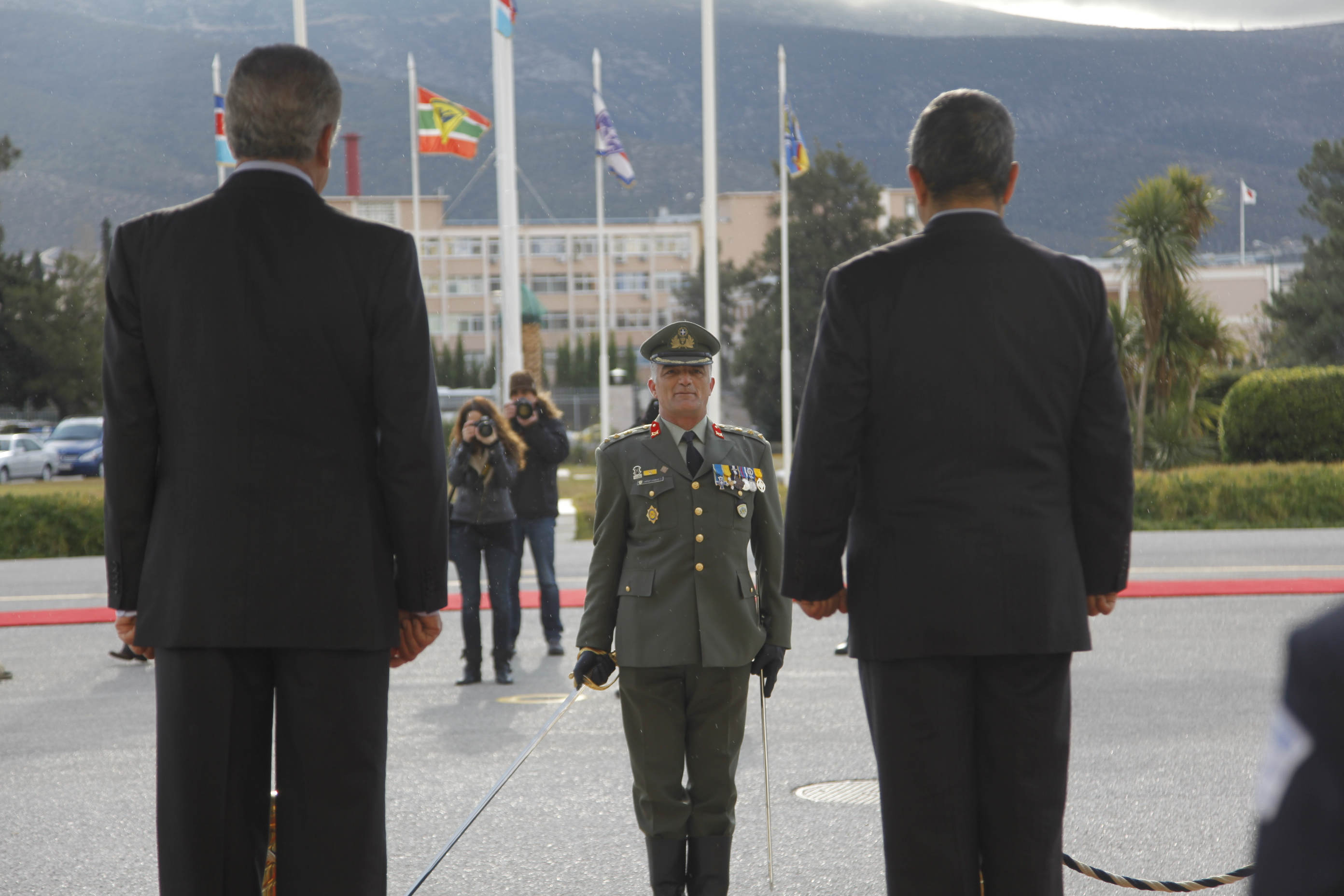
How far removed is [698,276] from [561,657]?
84893 mm

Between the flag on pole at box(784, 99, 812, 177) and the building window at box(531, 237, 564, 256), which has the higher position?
the building window at box(531, 237, 564, 256)

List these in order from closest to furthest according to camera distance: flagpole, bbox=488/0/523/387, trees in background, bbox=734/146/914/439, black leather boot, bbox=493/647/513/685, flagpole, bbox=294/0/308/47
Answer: black leather boot, bbox=493/647/513/685 → flagpole, bbox=294/0/308/47 → flagpole, bbox=488/0/523/387 → trees in background, bbox=734/146/914/439

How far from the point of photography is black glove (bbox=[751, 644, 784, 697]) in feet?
14.2

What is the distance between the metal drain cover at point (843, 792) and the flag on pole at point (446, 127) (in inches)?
654

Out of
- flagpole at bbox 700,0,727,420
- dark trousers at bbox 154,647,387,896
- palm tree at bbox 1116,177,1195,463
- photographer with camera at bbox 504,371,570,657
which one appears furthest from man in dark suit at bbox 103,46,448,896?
palm tree at bbox 1116,177,1195,463

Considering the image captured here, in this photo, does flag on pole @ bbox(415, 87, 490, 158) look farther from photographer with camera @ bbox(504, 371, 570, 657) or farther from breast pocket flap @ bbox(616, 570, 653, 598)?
breast pocket flap @ bbox(616, 570, 653, 598)

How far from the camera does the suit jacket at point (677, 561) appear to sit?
165 inches

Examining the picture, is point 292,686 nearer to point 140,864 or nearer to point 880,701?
point 880,701

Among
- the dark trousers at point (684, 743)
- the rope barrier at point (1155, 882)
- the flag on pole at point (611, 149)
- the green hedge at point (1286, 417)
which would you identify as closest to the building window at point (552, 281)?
the flag on pole at point (611, 149)

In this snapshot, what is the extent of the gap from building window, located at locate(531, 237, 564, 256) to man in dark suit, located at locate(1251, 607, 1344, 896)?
11918 cm

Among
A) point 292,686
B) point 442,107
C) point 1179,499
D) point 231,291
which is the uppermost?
point 442,107

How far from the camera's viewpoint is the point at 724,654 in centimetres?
418

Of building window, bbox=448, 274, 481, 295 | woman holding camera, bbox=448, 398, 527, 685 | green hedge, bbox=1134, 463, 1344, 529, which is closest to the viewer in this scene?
woman holding camera, bbox=448, 398, 527, 685

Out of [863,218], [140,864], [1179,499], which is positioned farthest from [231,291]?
[863,218]
